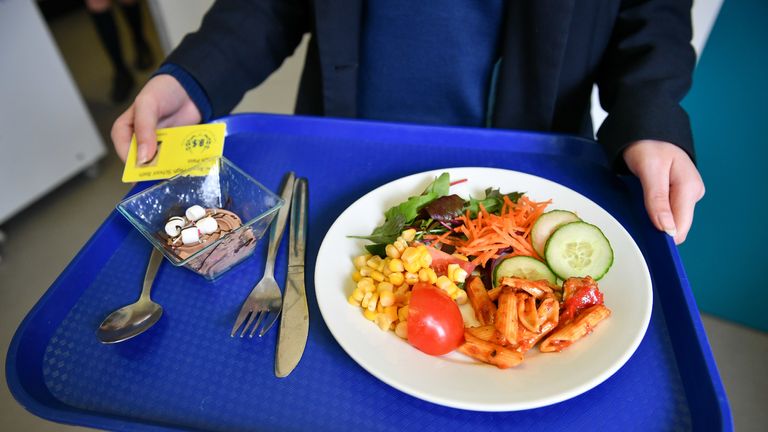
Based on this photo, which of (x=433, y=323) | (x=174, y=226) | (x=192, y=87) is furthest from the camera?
(x=192, y=87)

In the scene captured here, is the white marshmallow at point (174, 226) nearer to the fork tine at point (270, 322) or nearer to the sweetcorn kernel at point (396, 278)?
the fork tine at point (270, 322)

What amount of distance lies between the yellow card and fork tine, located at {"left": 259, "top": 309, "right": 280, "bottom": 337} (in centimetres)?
41

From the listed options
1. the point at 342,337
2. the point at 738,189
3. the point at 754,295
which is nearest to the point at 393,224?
the point at 342,337

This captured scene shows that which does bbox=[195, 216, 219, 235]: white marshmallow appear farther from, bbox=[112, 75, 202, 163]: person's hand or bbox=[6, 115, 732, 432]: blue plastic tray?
bbox=[112, 75, 202, 163]: person's hand

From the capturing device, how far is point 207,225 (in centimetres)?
98

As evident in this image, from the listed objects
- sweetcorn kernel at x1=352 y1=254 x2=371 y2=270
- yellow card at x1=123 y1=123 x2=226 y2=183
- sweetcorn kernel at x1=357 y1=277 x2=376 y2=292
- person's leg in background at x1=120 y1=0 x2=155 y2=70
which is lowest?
person's leg in background at x1=120 y1=0 x2=155 y2=70

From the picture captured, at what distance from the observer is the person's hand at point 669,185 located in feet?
3.12

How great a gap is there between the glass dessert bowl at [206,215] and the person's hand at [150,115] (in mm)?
123

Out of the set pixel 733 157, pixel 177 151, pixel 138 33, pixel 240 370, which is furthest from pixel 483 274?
pixel 138 33

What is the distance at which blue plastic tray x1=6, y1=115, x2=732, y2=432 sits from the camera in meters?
0.76

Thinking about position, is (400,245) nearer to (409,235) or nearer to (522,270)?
(409,235)

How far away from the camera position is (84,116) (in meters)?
2.81

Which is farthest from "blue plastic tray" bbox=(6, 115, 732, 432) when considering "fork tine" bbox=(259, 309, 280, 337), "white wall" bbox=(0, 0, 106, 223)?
"white wall" bbox=(0, 0, 106, 223)

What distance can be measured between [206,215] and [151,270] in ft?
0.48
